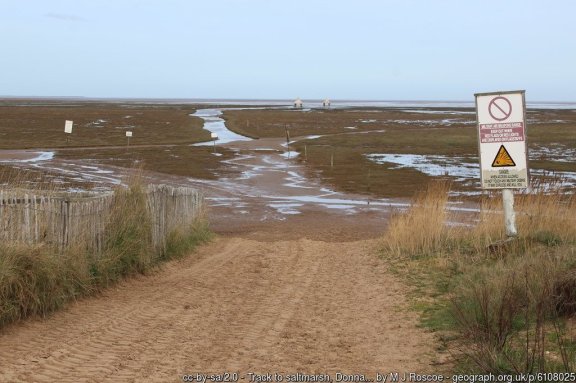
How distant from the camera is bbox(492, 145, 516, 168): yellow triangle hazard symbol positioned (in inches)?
397

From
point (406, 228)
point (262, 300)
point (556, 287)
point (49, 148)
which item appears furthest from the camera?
point (49, 148)

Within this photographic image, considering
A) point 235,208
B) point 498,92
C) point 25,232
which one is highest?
point 498,92

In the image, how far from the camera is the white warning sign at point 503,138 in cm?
994

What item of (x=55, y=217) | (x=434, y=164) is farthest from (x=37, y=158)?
(x=55, y=217)

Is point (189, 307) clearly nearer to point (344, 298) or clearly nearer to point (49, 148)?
point (344, 298)

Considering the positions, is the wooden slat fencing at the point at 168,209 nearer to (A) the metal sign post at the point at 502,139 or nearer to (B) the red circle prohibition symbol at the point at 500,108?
(A) the metal sign post at the point at 502,139

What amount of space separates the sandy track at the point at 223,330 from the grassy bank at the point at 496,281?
47cm

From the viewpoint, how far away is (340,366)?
19.7 feet

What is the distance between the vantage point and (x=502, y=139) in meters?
10.1

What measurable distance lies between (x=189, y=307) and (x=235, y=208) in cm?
1334

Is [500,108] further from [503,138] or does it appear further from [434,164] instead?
[434,164]

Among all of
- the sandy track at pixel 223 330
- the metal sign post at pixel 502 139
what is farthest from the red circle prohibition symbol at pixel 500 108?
the sandy track at pixel 223 330

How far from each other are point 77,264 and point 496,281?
5.15 meters

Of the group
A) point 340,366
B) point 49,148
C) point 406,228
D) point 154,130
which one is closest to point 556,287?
point 340,366
